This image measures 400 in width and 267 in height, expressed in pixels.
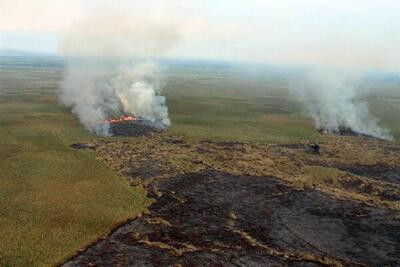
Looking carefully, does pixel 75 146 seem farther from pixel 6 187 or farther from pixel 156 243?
pixel 156 243

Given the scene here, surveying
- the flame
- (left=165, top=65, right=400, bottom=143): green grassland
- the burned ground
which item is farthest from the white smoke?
the flame

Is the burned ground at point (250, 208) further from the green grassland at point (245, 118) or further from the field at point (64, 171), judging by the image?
the green grassland at point (245, 118)

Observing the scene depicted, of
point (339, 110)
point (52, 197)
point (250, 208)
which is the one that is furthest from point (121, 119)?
point (339, 110)

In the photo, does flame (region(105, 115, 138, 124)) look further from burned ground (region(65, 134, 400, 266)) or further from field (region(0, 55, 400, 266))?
burned ground (region(65, 134, 400, 266))

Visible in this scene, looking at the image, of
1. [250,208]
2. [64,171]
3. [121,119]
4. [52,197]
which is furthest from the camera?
[121,119]

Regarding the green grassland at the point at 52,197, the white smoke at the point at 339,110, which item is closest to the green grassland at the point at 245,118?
the white smoke at the point at 339,110

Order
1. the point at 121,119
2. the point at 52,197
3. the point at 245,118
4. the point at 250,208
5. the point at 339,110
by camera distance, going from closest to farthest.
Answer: the point at 52,197 → the point at 250,208 → the point at 121,119 → the point at 339,110 → the point at 245,118

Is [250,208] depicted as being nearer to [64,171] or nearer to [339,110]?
Answer: [64,171]
